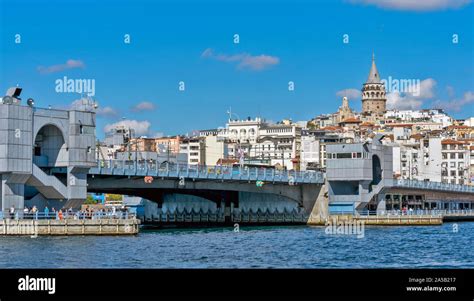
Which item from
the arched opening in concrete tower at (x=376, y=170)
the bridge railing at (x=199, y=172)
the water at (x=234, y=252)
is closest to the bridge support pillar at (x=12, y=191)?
the water at (x=234, y=252)

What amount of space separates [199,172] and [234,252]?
40098mm

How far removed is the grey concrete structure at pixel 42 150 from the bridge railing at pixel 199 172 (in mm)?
4298

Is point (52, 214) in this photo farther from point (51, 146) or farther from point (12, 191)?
point (51, 146)

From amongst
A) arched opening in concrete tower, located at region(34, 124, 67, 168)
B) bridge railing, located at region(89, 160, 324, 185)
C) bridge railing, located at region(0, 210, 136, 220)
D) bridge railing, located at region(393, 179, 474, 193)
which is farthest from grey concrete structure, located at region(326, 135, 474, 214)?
arched opening in concrete tower, located at region(34, 124, 67, 168)

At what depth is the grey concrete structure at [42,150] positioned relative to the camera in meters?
83.8

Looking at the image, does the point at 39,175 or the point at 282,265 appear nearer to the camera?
the point at 282,265

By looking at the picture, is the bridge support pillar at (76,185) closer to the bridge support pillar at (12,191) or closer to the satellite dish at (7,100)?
the bridge support pillar at (12,191)

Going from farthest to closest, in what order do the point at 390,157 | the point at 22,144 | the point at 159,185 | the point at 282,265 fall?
the point at 390,157, the point at 159,185, the point at 22,144, the point at 282,265

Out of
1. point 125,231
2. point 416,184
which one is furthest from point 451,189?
point 125,231

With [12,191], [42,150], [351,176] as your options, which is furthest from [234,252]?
[351,176]

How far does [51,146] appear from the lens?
295 feet
